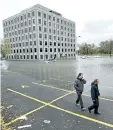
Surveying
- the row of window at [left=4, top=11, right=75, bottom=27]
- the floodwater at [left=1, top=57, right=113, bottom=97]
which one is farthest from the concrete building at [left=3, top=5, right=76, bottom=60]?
the floodwater at [left=1, top=57, right=113, bottom=97]

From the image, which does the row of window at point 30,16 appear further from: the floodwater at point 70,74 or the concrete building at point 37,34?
the floodwater at point 70,74

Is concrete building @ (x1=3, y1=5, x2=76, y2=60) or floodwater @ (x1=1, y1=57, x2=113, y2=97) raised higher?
concrete building @ (x1=3, y1=5, x2=76, y2=60)

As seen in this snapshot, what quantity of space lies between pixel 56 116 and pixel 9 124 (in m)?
1.90

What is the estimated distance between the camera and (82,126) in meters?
5.89

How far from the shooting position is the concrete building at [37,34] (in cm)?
7712

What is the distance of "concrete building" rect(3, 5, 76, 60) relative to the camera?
253 ft

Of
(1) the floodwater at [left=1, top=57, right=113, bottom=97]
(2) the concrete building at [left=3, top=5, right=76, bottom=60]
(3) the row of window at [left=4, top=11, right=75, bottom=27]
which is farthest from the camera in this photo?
(3) the row of window at [left=4, top=11, right=75, bottom=27]

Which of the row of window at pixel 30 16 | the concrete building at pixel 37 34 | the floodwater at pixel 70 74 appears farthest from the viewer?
the row of window at pixel 30 16

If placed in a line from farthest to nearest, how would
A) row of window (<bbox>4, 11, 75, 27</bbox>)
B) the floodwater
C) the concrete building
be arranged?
row of window (<bbox>4, 11, 75, 27</bbox>)
the concrete building
the floodwater

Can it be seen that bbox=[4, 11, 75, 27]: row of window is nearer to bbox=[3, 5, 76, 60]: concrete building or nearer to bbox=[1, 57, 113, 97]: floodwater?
bbox=[3, 5, 76, 60]: concrete building

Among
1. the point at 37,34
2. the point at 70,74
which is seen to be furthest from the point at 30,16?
the point at 70,74

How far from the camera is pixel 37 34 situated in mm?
76312

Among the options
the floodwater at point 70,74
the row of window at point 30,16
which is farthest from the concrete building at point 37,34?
the floodwater at point 70,74

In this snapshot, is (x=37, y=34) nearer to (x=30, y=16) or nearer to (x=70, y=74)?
(x=30, y=16)
